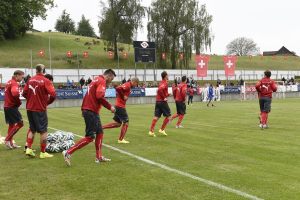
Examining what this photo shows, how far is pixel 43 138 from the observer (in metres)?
10.4

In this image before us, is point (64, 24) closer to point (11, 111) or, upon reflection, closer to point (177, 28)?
point (177, 28)

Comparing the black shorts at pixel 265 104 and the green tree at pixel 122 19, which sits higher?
the green tree at pixel 122 19

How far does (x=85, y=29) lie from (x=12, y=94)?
5498 inches

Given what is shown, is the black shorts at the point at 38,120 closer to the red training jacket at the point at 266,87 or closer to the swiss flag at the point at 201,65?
the red training jacket at the point at 266,87

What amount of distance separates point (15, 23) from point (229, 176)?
6460cm

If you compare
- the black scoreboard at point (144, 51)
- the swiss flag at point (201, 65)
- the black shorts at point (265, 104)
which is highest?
the black scoreboard at point (144, 51)

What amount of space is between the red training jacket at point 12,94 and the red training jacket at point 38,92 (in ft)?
5.34

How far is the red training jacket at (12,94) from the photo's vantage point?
11.8 meters

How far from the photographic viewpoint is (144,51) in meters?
45.2

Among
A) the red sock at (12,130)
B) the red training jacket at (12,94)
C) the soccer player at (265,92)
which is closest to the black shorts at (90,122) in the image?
the red training jacket at (12,94)

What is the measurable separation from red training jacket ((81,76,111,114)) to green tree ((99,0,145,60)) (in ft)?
195

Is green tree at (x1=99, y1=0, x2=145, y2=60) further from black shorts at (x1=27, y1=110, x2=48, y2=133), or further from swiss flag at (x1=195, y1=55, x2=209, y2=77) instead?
black shorts at (x1=27, y1=110, x2=48, y2=133)

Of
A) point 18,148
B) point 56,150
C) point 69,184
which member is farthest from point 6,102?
point 69,184

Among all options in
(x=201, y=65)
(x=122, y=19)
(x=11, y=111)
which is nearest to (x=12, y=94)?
(x=11, y=111)
